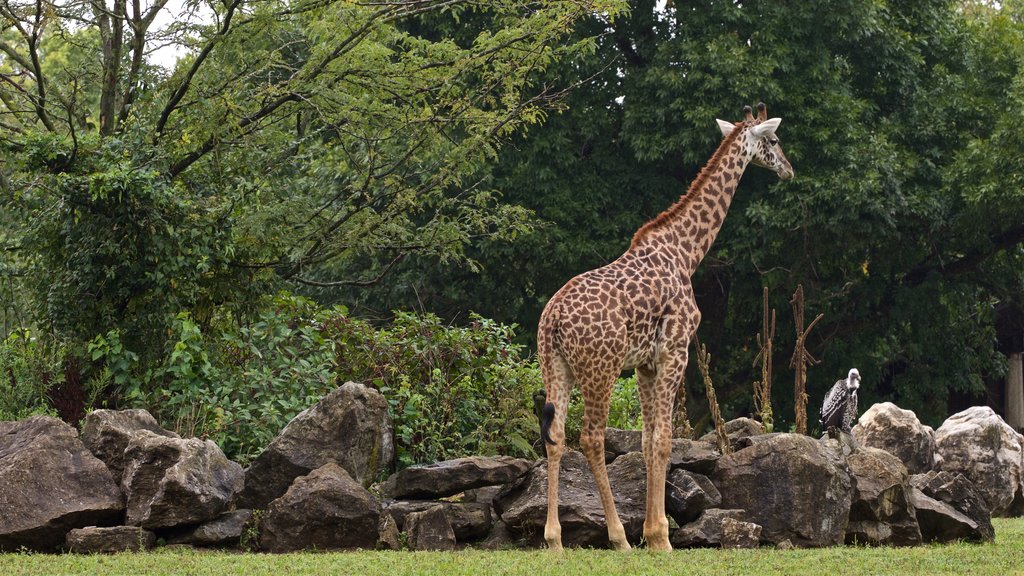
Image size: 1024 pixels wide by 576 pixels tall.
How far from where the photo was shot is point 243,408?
512 inches

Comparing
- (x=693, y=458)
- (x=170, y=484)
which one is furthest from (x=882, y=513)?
(x=170, y=484)

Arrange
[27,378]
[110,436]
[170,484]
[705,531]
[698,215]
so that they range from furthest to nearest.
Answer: [27,378] < [698,215] < [705,531] < [110,436] < [170,484]

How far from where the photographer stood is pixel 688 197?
12.2 metres

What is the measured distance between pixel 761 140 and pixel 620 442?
3348 mm

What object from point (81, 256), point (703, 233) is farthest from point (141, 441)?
point (703, 233)

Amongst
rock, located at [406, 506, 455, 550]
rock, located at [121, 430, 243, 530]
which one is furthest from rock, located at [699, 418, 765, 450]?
rock, located at [121, 430, 243, 530]

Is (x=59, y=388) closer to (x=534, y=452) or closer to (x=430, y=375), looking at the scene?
(x=430, y=375)

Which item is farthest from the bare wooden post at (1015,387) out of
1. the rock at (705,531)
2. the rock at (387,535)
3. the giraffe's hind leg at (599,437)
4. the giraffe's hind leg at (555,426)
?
the rock at (387,535)

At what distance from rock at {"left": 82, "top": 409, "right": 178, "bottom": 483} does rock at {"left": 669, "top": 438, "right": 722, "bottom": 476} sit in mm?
4643

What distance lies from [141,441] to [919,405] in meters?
21.3

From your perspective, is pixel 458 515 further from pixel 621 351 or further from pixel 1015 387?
pixel 1015 387

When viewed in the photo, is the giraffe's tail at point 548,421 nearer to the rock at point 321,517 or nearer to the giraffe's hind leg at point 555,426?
the giraffe's hind leg at point 555,426

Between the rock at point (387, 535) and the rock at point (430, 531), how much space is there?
0.12 metres

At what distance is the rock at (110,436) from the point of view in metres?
11.1
